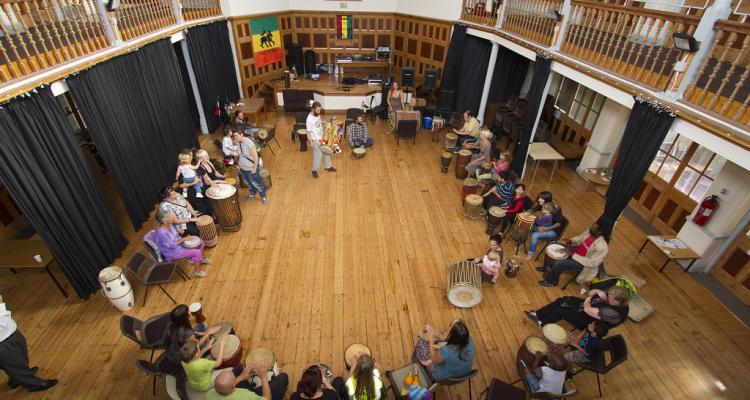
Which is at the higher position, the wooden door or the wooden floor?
the wooden door

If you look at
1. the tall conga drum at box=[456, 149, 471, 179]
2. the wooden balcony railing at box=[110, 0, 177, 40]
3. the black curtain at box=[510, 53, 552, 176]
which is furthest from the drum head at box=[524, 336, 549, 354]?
the wooden balcony railing at box=[110, 0, 177, 40]

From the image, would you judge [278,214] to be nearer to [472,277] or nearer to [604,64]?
[472,277]

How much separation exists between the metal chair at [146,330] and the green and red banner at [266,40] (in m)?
10.5

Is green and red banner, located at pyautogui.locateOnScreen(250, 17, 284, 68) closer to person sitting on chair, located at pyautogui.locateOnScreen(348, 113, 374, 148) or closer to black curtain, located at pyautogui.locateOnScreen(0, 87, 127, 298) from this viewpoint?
person sitting on chair, located at pyautogui.locateOnScreen(348, 113, 374, 148)

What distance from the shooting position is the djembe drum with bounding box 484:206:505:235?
6402 mm

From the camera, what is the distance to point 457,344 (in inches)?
142

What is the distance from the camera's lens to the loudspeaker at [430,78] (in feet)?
39.6

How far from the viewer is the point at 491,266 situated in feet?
17.8

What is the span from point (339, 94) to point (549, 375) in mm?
10346

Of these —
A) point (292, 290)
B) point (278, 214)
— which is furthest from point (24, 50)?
point (292, 290)

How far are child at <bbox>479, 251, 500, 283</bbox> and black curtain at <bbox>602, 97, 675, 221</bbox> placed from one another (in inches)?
83.4

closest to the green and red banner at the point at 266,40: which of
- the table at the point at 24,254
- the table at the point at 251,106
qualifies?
the table at the point at 251,106

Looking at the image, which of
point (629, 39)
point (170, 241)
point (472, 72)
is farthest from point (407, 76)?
point (170, 241)

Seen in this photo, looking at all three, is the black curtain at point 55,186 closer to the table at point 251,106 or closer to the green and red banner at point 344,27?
the table at point 251,106
